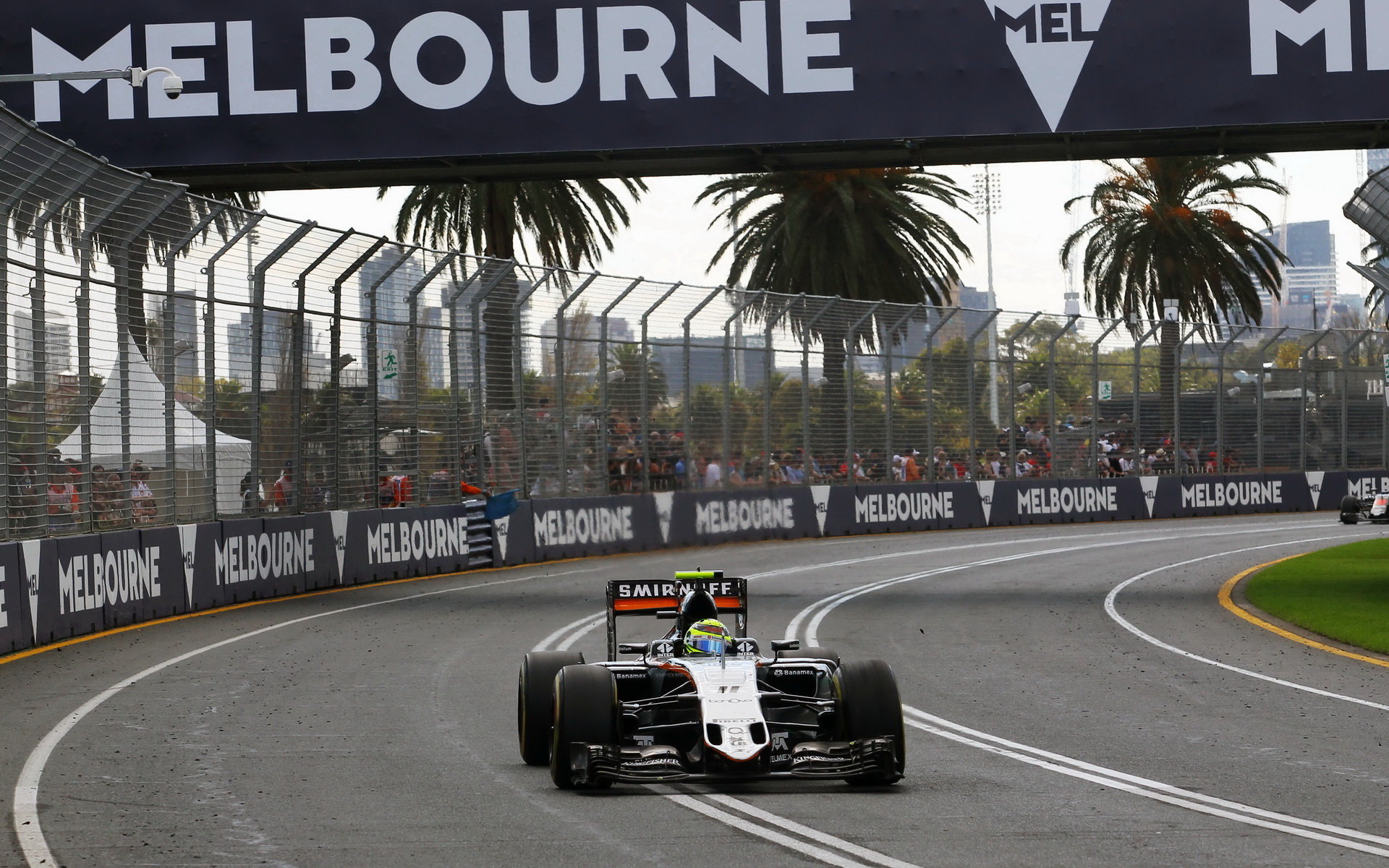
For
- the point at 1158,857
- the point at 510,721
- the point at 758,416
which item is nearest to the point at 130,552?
the point at 510,721

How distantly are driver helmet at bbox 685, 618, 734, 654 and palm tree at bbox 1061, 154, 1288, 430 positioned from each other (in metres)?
37.5

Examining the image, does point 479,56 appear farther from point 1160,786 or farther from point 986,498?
point 986,498

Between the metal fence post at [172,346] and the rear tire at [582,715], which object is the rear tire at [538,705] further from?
the metal fence post at [172,346]

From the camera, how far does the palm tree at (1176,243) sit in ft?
149

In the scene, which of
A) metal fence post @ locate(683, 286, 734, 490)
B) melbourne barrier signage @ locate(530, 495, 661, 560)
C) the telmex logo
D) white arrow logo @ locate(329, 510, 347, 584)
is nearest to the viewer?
the telmex logo

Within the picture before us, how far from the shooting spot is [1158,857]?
6.90 metres

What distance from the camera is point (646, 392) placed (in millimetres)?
30047

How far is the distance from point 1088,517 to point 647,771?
1246 inches

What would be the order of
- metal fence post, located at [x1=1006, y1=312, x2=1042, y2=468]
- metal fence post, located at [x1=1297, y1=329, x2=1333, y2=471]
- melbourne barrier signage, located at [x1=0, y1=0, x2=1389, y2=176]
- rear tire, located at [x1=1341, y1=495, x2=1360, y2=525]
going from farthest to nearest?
metal fence post, located at [x1=1297, y1=329, x2=1333, y2=471]
metal fence post, located at [x1=1006, y1=312, x2=1042, y2=468]
rear tire, located at [x1=1341, y1=495, x2=1360, y2=525]
melbourne barrier signage, located at [x1=0, y1=0, x2=1389, y2=176]

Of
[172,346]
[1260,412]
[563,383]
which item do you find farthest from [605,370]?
[1260,412]

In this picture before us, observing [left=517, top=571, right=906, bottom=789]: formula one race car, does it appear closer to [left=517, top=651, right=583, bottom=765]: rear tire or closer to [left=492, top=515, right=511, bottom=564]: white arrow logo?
[left=517, top=651, right=583, bottom=765]: rear tire

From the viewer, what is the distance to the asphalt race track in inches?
284

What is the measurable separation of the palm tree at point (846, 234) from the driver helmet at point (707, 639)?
2990 cm

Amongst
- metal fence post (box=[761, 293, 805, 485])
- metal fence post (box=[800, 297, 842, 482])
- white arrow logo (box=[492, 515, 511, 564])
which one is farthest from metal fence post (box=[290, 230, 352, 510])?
metal fence post (box=[800, 297, 842, 482])
